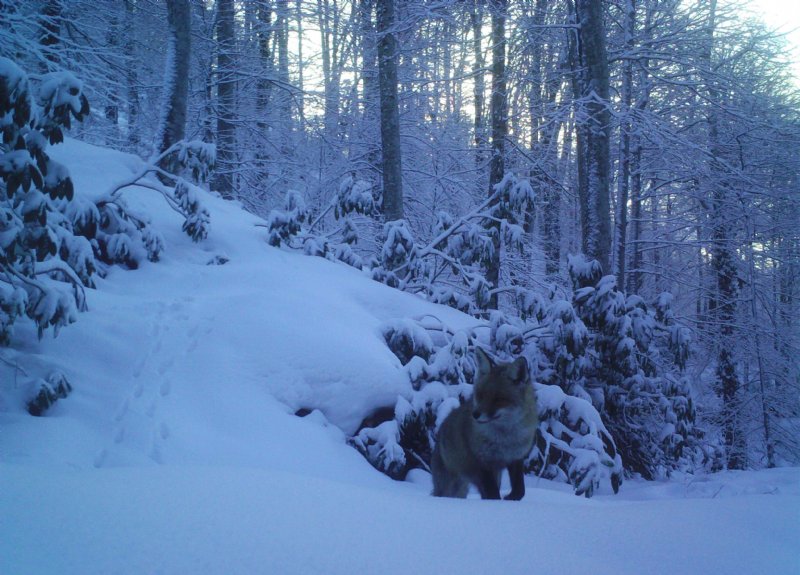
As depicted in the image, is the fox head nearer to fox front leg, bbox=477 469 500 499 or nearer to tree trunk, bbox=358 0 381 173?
fox front leg, bbox=477 469 500 499

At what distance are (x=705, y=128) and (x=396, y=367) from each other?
43.1 feet

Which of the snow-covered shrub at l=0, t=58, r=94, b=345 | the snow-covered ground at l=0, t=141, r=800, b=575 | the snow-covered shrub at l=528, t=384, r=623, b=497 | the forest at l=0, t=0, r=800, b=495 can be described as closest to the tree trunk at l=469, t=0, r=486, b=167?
the forest at l=0, t=0, r=800, b=495

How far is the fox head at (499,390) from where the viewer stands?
10.1 ft

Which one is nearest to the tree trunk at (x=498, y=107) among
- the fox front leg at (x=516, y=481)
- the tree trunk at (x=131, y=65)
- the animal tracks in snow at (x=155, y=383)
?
the animal tracks in snow at (x=155, y=383)

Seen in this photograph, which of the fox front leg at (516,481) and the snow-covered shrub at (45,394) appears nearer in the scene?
the fox front leg at (516,481)

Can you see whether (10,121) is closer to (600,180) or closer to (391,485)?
(391,485)

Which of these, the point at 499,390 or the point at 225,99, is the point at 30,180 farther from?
the point at 225,99

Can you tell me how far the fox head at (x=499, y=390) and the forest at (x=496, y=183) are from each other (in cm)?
169

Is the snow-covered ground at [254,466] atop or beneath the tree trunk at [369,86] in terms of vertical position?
beneath

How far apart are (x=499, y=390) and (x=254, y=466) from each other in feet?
6.00

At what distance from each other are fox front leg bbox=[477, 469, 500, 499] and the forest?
1.44 m

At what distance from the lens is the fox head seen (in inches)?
121

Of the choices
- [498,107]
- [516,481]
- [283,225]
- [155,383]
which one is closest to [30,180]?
[155,383]

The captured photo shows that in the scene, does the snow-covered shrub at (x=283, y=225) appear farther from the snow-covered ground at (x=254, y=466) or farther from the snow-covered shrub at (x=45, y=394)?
the snow-covered shrub at (x=45, y=394)
